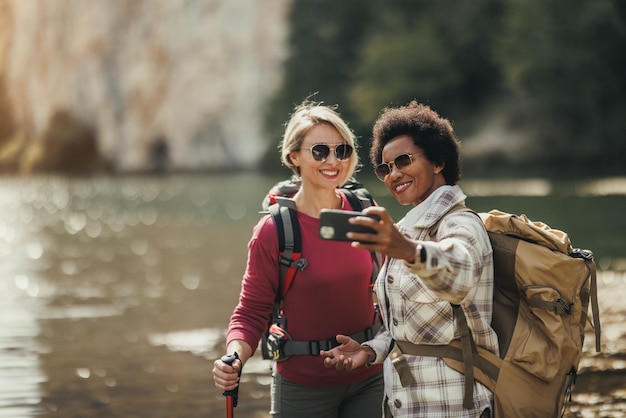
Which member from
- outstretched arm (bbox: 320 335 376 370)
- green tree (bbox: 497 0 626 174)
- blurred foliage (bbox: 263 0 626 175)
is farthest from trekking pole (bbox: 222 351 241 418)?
green tree (bbox: 497 0 626 174)

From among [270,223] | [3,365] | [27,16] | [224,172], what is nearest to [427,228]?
[270,223]

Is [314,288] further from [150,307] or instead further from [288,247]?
[150,307]

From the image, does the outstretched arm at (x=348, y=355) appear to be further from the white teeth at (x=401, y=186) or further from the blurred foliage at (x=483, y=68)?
the blurred foliage at (x=483, y=68)

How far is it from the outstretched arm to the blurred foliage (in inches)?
1390

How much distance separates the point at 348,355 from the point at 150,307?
896 cm

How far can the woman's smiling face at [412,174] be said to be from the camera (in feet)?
10.2

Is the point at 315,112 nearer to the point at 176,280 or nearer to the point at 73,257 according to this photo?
the point at 176,280

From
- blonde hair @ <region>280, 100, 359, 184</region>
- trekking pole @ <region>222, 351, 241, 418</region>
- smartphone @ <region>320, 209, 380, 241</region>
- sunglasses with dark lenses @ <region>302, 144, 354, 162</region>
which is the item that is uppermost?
blonde hair @ <region>280, 100, 359, 184</region>

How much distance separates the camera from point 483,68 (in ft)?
164

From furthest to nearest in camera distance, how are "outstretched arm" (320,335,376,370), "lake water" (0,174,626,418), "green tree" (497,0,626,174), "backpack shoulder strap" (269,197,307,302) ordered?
"green tree" (497,0,626,174)
"lake water" (0,174,626,418)
"backpack shoulder strap" (269,197,307,302)
"outstretched arm" (320,335,376,370)

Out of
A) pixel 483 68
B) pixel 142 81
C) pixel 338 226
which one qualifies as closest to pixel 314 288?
pixel 338 226

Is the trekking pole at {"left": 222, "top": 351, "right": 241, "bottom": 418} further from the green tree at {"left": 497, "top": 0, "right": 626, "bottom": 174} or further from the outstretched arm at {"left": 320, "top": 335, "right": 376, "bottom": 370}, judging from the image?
the green tree at {"left": 497, "top": 0, "right": 626, "bottom": 174}

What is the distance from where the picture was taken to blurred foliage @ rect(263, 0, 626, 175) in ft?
130

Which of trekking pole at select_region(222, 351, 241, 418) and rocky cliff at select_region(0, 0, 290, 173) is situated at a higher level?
rocky cliff at select_region(0, 0, 290, 173)
